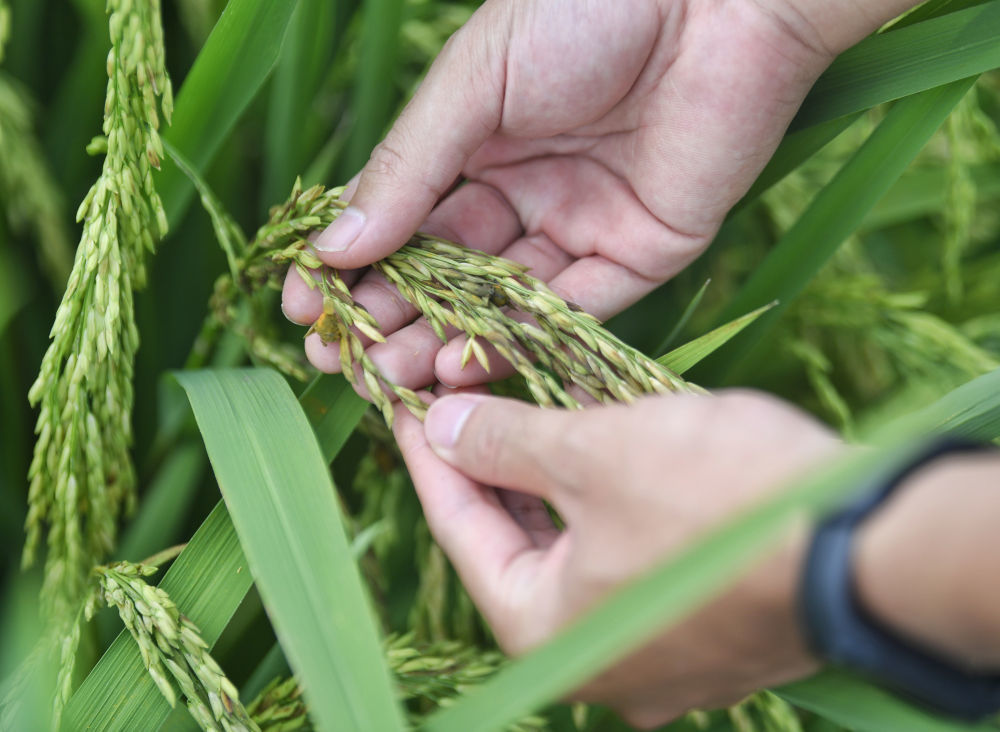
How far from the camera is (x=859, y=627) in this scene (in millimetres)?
620

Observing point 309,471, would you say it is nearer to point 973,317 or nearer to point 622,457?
point 622,457

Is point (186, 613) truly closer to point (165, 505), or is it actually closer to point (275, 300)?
point (165, 505)

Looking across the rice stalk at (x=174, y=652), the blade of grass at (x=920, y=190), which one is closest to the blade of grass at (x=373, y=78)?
the rice stalk at (x=174, y=652)

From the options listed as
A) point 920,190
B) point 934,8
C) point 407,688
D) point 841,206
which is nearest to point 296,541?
point 407,688

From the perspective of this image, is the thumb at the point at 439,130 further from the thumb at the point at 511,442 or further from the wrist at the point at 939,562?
the wrist at the point at 939,562

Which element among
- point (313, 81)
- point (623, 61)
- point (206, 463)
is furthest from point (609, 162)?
point (206, 463)

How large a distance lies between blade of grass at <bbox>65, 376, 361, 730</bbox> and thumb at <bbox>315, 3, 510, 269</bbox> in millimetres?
427

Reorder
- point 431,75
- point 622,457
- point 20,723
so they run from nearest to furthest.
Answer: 1. point 622,457
2. point 20,723
3. point 431,75

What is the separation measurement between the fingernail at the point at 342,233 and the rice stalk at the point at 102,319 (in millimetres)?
214

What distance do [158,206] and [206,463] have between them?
60 cm

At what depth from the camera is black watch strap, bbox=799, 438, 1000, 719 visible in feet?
2.02

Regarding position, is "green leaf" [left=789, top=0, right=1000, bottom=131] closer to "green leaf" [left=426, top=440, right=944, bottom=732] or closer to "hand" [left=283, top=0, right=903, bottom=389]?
"hand" [left=283, top=0, right=903, bottom=389]

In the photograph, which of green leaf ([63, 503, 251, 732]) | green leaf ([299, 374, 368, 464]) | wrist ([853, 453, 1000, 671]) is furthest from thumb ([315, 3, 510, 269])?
wrist ([853, 453, 1000, 671])

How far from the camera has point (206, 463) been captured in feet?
4.65
